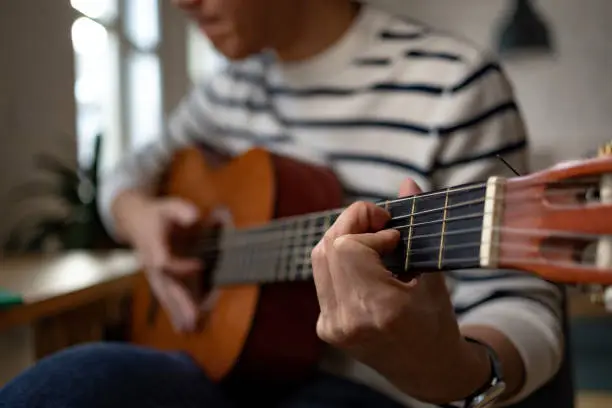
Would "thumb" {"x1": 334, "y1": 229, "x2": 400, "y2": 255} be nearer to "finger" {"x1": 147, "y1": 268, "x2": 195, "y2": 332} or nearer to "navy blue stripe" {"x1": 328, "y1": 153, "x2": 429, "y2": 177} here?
"navy blue stripe" {"x1": 328, "y1": 153, "x2": 429, "y2": 177}

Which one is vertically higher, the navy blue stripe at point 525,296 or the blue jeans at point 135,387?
the navy blue stripe at point 525,296

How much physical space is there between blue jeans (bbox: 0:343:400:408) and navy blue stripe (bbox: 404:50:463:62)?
0.43 m

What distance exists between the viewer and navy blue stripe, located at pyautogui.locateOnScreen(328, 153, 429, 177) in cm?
84

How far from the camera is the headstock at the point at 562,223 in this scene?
0.40 metres

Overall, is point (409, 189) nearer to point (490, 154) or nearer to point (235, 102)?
point (490, 154)

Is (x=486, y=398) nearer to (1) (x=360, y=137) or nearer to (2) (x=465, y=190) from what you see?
(2) (x=465, y=190)

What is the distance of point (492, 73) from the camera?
825mm

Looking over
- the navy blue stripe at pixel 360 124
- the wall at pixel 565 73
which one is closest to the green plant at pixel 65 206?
the navy blue stripe at pixel 360 124

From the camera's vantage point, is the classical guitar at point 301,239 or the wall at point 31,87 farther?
the wall at point 31,87

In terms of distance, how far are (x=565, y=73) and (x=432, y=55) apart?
3496mm

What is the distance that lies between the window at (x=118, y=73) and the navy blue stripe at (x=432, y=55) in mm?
1694

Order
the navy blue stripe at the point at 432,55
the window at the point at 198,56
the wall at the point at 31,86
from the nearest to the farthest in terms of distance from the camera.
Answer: the navy blue stripe at the point at 432,55
the wall at the point at 31,86
the window at the point at 198,56

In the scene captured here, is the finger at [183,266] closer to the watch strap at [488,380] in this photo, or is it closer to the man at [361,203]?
the man at [361,203]

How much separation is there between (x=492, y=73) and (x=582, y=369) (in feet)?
6.17
